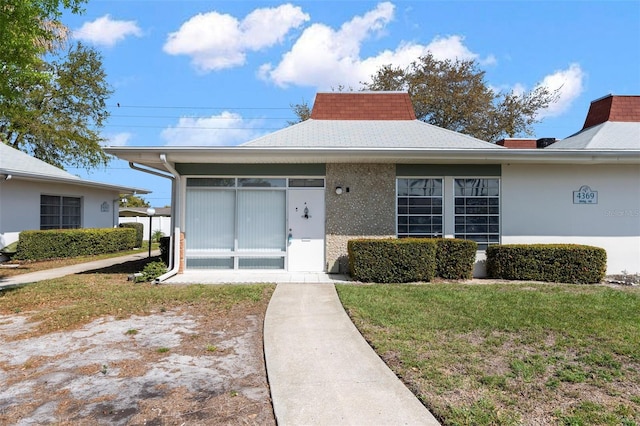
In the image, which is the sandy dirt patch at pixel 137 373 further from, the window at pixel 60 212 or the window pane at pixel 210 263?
the window at pixel 60 212

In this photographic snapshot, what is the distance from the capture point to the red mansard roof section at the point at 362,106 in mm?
12562

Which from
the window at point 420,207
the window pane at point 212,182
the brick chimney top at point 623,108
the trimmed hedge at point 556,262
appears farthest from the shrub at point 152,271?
the brick chimney top at point 623,108

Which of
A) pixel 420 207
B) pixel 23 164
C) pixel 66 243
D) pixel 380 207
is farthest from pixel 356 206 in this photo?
pixel 23 164

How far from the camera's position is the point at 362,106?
1255cm

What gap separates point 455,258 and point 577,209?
344 centimetres

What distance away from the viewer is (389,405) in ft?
10.0

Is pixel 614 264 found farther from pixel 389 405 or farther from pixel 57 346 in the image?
pixel 57 346

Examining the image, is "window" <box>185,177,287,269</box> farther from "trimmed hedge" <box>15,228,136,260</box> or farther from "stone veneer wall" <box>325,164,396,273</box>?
"trimmed hedge" <box>15,228,136,260</box>

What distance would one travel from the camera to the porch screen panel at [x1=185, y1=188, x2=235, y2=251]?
9609 millimetres

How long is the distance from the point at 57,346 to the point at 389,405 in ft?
12.9

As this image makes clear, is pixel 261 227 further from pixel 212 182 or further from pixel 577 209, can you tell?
pixel 577 209

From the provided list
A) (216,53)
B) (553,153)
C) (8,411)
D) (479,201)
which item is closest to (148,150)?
(8,411)

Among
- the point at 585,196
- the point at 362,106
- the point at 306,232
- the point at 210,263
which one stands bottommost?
the point at 210,263

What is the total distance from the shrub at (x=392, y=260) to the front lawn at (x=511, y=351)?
1124mm
